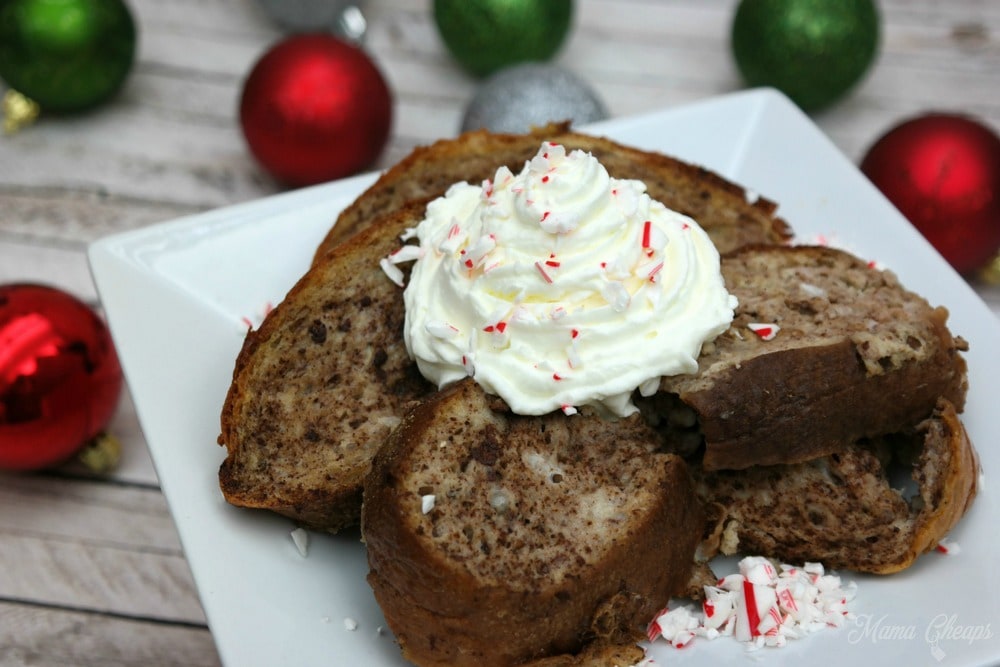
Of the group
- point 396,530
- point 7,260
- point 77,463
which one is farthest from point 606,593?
point 7,260

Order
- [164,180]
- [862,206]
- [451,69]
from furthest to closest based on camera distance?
[451,69] → [164,180] → [862,206]

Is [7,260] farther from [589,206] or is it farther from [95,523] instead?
[589,206]

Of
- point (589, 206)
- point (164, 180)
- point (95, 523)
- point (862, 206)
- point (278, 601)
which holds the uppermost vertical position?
point (589, 206)

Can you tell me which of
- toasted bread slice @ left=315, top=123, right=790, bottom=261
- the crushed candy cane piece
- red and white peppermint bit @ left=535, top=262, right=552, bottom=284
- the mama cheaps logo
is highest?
red and white peppermint bit @ left=535, top=262, right=552, bottom=284

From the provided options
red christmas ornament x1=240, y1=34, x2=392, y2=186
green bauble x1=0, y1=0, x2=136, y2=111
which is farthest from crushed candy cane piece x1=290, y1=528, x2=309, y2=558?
green bauble x1=0, y1=0, x2=136, y2=111

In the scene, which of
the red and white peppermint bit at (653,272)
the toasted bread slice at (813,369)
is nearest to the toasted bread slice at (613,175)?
the toasted bread slice at (813,369)

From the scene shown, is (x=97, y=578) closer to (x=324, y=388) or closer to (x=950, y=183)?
(x=324, y=388)

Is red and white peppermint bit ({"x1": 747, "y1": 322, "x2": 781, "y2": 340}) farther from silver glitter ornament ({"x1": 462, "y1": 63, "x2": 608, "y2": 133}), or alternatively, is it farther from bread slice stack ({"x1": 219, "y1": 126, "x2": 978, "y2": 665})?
silver glitter ornament ({"x1": 462, "y1": 63, "x2": 608, "y2": 133})
